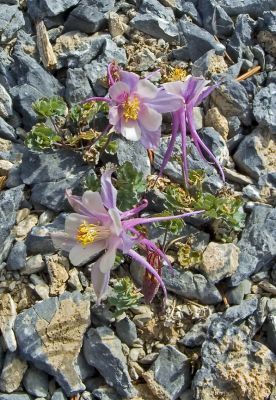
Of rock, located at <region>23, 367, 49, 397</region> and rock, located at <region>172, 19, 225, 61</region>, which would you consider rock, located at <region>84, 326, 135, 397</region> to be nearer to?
rock, located at <region>23, 367, 49, 397</region>

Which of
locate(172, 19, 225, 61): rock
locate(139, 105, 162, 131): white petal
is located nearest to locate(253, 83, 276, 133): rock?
locate(172, 19, 225, 61): rock

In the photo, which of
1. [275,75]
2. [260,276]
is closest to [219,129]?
[275,75]

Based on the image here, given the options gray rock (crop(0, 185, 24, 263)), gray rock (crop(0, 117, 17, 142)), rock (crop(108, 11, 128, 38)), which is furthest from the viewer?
rock (crop(108, 11, 128, 38))

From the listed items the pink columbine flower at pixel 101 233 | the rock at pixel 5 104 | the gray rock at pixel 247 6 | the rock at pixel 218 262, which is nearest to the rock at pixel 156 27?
the gray rock at pixel 247 6

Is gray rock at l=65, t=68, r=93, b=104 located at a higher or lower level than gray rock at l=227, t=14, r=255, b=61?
higher

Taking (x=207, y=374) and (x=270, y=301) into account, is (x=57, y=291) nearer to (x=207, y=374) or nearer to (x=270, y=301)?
(x=207, y=374)

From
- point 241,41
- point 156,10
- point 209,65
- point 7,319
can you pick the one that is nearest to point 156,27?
point 156,10

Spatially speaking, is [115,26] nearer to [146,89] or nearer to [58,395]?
[146,89]
